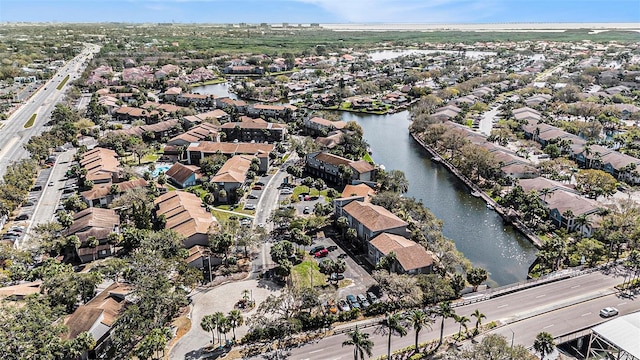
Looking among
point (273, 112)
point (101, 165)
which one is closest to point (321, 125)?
point (273, 112)

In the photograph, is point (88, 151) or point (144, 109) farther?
point (144, 109)

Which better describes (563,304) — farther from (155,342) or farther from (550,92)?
(550,92)

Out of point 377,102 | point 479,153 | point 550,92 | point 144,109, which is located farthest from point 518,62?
point 144,109

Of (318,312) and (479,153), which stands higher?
(479,153)

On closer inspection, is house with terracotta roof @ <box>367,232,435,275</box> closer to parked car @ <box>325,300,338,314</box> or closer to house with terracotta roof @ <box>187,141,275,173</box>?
parked car @ <box>325,300,338,314</box>

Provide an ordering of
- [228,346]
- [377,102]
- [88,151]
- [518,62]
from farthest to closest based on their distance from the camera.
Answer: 1. [518,62]
2. [377,102]
3. [88,151]
4. [228,346]

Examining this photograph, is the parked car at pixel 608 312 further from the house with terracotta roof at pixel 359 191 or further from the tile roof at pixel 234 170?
the tile roof at pixel 234 170
